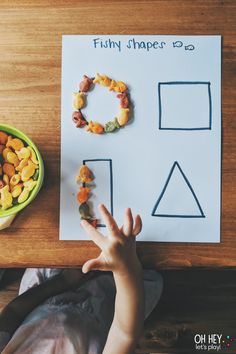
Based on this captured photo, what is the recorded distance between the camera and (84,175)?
0.62 metres

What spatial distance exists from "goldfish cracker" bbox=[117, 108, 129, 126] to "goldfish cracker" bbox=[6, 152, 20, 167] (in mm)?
154

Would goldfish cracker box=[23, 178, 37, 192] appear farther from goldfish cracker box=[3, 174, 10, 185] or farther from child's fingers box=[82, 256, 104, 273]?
child's fingers box=[82, 256, 104, 273]

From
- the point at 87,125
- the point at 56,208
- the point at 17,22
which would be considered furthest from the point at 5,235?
the point at 17,22

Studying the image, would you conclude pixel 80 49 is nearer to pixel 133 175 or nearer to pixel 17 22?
pixel 17 22

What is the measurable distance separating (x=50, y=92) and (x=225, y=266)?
1.15 ft

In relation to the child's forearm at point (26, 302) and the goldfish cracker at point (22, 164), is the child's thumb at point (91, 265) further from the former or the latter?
the child's forearm at point (26, 302)

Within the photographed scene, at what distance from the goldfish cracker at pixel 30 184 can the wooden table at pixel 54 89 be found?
34mm

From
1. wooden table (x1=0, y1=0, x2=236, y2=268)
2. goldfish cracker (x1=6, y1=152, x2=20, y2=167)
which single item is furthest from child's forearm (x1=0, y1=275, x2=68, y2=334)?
goldfish cracker (x1=6, y1=152, x2=20, y2=167)

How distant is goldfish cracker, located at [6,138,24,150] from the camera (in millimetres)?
590

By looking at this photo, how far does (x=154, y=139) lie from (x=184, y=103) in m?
0.07

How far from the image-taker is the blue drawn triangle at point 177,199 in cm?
62

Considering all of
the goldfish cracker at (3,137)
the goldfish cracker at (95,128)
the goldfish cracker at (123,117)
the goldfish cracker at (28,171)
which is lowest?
the goldfish cracker at (28,171)

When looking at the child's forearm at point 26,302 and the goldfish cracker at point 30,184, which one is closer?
the goldfish cracker at point 30,184

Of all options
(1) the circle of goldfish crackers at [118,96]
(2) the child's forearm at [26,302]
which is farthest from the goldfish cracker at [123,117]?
(2) the child's forearm at [26,302]
